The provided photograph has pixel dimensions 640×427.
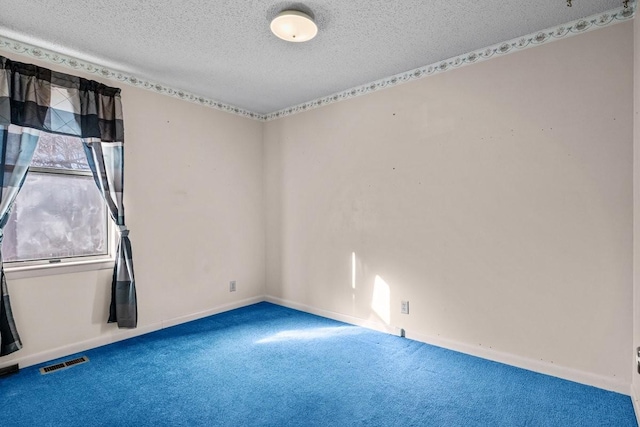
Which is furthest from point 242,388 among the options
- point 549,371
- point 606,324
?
point 606,324

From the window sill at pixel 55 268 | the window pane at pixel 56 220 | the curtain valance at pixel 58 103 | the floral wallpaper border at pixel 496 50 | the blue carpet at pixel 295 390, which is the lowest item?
the blue carpet at pixel 295 390

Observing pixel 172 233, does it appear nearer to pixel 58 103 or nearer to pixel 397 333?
pixel 58 103

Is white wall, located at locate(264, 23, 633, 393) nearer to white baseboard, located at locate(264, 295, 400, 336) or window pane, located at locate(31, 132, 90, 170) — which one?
white baseboard, located at locate(264, 295, 400, 336)

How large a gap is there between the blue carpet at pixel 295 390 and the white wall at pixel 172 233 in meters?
0.32

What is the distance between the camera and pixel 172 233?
12.3 ft

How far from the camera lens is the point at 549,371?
260 cm

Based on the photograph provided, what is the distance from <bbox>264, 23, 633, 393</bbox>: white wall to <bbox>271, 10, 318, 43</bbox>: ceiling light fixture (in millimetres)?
1296

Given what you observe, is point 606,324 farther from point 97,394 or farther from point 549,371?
point 97,394

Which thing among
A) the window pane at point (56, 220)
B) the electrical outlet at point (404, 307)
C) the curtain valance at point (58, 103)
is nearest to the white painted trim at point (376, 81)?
the curtain valance at point (58, 103)

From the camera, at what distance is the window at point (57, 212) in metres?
2.87

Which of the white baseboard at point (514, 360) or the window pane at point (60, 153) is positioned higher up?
the window pane at point (60, 153)

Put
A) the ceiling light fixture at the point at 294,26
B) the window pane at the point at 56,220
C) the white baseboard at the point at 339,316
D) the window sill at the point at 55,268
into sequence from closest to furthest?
the ceiling light fixture at the point at 294,26, the window sill at the point at 55,268, the window pane at the point at 56,220, the white baseboard at the point at 339,316

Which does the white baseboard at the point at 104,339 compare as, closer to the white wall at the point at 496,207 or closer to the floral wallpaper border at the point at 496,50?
the white wall at the point at 496,207

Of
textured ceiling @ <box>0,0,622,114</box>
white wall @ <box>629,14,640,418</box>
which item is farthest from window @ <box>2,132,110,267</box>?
white wall @ <box>629,14,640,418</box>
